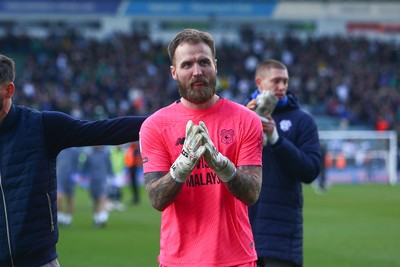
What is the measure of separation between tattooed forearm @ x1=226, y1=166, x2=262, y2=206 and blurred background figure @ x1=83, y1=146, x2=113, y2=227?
14.3 meters

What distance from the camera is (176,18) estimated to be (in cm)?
5416

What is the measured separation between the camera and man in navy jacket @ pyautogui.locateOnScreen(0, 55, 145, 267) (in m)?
5.52

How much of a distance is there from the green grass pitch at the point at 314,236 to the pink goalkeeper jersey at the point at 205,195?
806 centimetres

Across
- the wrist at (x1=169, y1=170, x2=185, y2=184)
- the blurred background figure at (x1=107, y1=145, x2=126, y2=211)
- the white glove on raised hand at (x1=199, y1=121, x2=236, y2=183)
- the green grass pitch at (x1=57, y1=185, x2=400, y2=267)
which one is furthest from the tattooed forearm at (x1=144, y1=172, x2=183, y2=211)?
the blurred background figure at (x1=107, y1=145, x2=126, y2=211)

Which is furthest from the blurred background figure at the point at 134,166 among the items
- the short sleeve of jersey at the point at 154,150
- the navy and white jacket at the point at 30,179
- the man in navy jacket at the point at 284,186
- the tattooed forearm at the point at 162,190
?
the tattooed forearm at the point at 162,190

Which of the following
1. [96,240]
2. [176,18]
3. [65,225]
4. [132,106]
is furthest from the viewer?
[176,18]

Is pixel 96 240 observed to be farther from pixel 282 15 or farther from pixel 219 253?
pixel 282 15

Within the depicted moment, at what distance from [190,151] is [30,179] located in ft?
4.40

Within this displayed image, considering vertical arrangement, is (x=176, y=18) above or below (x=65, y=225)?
above

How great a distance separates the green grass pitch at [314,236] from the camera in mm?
13867

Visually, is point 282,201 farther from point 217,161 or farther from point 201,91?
point 217,161

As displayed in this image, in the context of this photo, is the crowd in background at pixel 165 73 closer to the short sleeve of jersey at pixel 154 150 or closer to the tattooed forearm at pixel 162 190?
the short sleeve of jersey at pixel 154 150

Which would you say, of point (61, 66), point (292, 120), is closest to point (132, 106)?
point (61, 66)

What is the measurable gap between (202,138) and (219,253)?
2.42 feet
